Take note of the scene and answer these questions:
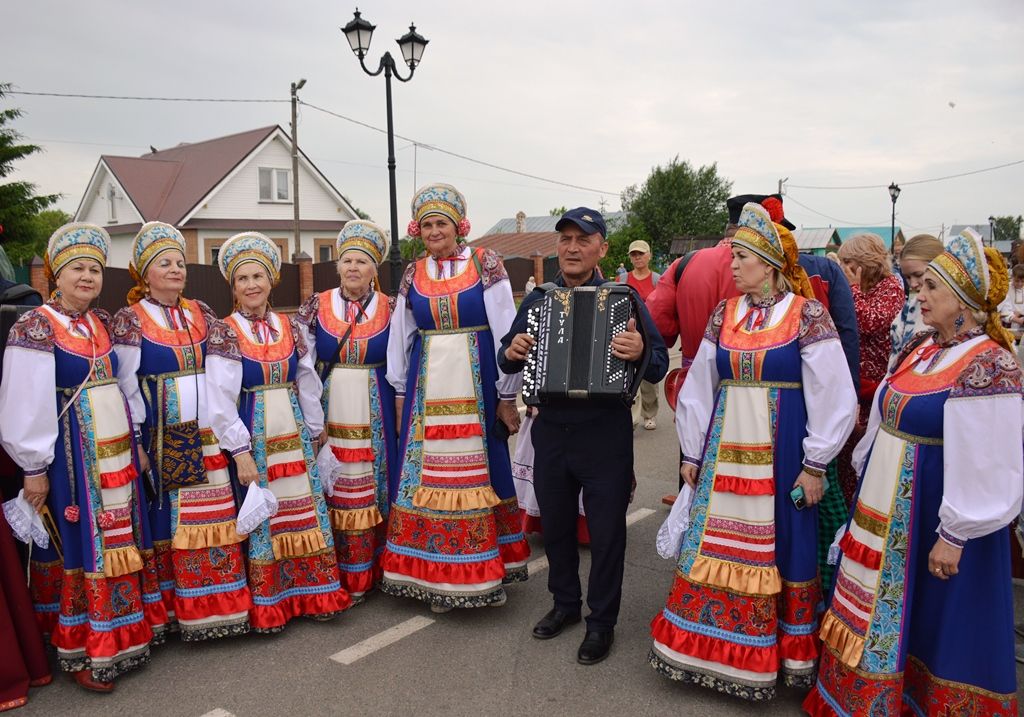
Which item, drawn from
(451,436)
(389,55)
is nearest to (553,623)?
(451,436)

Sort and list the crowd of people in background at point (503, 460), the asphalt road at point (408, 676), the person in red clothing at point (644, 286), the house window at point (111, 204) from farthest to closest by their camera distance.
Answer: the house window at point (111, 204)
the person in red clothing at point (644, 286)
the asphalt road at point (408, 676)
the crowd of people in background at point (503, 460)

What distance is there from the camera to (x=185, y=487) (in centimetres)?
396

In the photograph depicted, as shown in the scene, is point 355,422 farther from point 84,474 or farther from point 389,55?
point 389,55

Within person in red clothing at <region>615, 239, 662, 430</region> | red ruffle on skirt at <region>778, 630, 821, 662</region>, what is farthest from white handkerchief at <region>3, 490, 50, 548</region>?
person in red clothing at <region>615, 239, 662, 430</region>

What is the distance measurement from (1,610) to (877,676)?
12.0 feet

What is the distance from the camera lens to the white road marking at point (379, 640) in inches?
154

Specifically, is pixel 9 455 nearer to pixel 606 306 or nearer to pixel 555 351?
pixel 555 351

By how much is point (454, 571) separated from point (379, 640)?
530 millimetres

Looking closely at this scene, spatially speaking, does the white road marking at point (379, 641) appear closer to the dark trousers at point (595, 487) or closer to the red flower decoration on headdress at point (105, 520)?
the dark trousers at point (595, 487)

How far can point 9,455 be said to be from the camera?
143 inches

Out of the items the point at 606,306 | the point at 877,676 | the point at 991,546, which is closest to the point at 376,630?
the point at 606,306

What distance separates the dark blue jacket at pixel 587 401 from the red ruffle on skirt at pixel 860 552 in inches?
40.8

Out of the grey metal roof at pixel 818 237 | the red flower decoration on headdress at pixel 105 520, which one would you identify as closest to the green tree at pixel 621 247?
the grey metal roof at pixel 818 237

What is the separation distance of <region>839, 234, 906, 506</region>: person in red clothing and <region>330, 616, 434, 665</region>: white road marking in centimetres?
274
